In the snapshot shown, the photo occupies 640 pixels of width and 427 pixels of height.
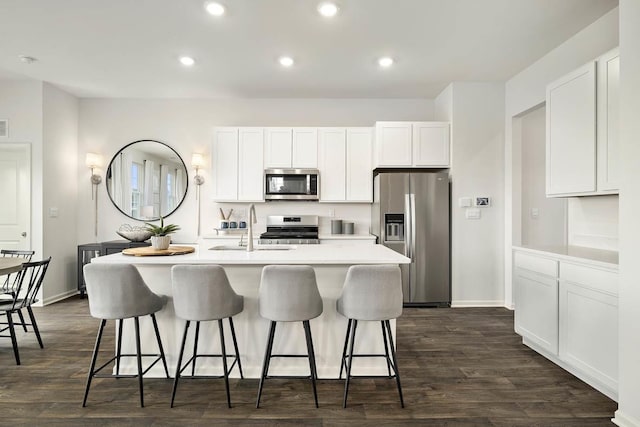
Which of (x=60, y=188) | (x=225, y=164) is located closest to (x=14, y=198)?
(x=60, y=188)

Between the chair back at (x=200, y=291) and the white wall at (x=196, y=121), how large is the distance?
2.91 meters

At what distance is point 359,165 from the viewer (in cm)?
481

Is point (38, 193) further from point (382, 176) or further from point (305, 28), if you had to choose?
point (382, 176)

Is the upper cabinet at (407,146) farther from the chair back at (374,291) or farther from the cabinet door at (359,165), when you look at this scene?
the chair back at (374,291)

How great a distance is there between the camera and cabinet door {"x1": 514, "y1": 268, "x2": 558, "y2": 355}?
267 cm

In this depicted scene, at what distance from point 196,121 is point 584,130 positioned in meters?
4.64

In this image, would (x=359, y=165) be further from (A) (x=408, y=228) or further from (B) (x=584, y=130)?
(B) (x=584, y=130)

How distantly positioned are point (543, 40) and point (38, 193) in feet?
19.7

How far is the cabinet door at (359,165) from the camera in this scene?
189 inches

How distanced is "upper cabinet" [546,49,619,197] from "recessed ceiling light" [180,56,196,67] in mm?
3546

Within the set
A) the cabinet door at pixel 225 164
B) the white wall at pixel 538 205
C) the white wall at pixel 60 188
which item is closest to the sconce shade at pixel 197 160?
the cabinet door at pixel 225 164

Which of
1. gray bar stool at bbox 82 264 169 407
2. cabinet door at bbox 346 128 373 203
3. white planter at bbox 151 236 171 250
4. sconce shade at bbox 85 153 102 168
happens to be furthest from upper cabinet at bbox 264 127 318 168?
gray bar stool at bbox 82 264 169 407

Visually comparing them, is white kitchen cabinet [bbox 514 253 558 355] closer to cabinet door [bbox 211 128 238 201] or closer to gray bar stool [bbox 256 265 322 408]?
gray bar stool [bbox 256 265 322 408]

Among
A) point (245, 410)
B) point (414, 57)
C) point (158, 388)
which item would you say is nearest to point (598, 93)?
point (414, 57)
